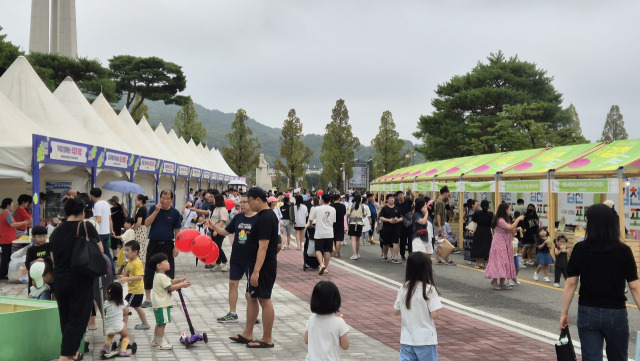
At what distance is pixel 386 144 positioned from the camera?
7138 centimetres

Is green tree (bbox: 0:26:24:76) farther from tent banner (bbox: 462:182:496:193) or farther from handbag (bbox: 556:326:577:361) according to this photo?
handbag (bbox: 556:326:577:361)

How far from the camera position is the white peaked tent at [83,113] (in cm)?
2041

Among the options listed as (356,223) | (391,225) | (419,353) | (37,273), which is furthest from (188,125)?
(419,353)

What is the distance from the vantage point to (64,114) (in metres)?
17.0

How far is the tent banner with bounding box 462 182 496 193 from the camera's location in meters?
17.7

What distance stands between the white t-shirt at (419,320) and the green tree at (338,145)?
68.5 metres

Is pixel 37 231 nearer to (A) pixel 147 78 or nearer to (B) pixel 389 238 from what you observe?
(B) pixel 389 238

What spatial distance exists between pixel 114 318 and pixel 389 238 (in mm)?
10546

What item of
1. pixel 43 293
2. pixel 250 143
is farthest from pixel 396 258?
pixel 250 143

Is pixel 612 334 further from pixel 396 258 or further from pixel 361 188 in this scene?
pixel 361 188

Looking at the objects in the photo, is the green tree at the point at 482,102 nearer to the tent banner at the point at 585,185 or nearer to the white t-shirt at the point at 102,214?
the tent banner at the point at 585,185

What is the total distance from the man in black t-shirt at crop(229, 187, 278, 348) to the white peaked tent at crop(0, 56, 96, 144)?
37.9 ft

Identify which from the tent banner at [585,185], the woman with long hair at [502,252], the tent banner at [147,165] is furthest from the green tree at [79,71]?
the woman with long hair at [502,252]

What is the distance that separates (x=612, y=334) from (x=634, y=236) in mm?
11974
